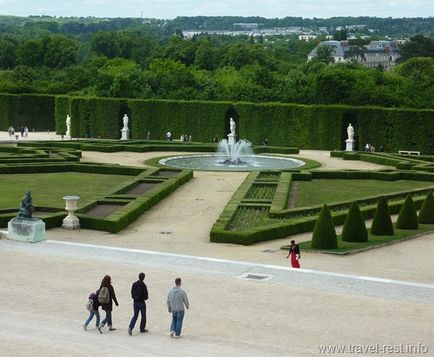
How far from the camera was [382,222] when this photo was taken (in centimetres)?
3262

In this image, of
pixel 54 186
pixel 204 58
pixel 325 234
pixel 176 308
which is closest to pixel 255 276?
pixel 325 234

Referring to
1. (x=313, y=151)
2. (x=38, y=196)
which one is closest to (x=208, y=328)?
(x=38, y=196)

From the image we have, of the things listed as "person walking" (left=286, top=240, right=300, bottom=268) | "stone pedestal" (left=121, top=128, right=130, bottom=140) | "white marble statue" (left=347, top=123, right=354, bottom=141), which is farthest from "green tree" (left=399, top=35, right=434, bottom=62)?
"person walking" (left=286, top=240, right=300, bottom=268)

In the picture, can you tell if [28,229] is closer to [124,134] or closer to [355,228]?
[355,228]

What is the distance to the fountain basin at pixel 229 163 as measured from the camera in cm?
5347

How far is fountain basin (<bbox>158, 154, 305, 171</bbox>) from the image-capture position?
53.5 meters

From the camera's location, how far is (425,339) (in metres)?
19.8

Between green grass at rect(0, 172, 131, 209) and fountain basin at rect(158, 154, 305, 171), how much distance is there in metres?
6.70

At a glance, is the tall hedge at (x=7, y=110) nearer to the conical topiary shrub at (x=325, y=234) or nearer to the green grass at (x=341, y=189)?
the green grass at (x=341, y=189)

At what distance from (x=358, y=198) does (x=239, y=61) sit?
102m

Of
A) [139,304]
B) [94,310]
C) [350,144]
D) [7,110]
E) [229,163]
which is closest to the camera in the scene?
[139,304]

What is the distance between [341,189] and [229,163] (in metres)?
12.8

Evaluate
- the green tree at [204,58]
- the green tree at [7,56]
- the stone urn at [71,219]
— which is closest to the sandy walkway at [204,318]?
the stone urn at [71,219]

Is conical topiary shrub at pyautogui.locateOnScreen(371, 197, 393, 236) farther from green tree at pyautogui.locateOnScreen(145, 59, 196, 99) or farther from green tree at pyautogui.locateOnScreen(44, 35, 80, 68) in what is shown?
green tree at pyautogui.locateOnScreen(44, 35, 80, 68)
